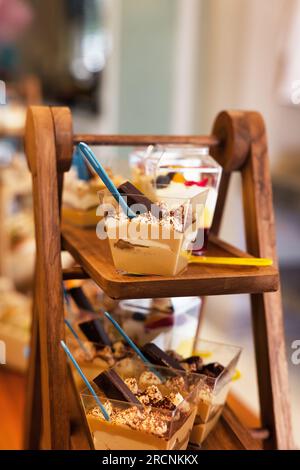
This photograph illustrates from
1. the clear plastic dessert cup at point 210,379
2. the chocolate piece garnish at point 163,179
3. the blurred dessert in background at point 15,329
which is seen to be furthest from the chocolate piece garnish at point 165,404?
the blurred dessert in background at point 15,329

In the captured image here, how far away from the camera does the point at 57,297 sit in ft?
3.34

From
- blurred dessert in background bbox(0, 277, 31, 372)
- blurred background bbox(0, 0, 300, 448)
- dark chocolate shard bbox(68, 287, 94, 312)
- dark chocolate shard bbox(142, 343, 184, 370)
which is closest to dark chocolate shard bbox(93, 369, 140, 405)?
dark chocolate shard bbox(142, 343, 184, 370)

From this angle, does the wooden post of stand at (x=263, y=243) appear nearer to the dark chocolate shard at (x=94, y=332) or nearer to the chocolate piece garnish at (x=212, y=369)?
the chocolate piece garnish at (x=212, y=369)

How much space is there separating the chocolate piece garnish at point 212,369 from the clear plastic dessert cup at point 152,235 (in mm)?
251

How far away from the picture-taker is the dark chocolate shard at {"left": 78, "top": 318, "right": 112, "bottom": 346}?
1173mm

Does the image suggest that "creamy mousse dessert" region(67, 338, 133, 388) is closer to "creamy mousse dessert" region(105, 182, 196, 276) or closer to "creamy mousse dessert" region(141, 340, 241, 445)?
"creamy mousse dessert" region(141, 340, 241, 445)

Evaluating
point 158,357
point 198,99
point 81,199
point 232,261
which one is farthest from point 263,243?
point 198,99

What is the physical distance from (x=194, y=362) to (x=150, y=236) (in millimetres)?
343

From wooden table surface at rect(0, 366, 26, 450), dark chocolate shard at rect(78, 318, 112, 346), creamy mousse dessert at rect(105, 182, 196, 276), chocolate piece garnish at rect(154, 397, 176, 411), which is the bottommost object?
wooden table surface at rect(0, 366, 26, 450)

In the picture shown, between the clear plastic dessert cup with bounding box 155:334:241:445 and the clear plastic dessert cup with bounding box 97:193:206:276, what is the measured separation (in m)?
0.25

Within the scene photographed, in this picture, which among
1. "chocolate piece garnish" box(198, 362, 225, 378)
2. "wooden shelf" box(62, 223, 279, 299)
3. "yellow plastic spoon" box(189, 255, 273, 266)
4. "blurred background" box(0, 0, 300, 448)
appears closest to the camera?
"wooden shelf" box(62, 223, 279, 299)

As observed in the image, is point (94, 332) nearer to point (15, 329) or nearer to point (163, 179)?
point (163, 179)

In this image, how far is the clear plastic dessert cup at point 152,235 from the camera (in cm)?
88
